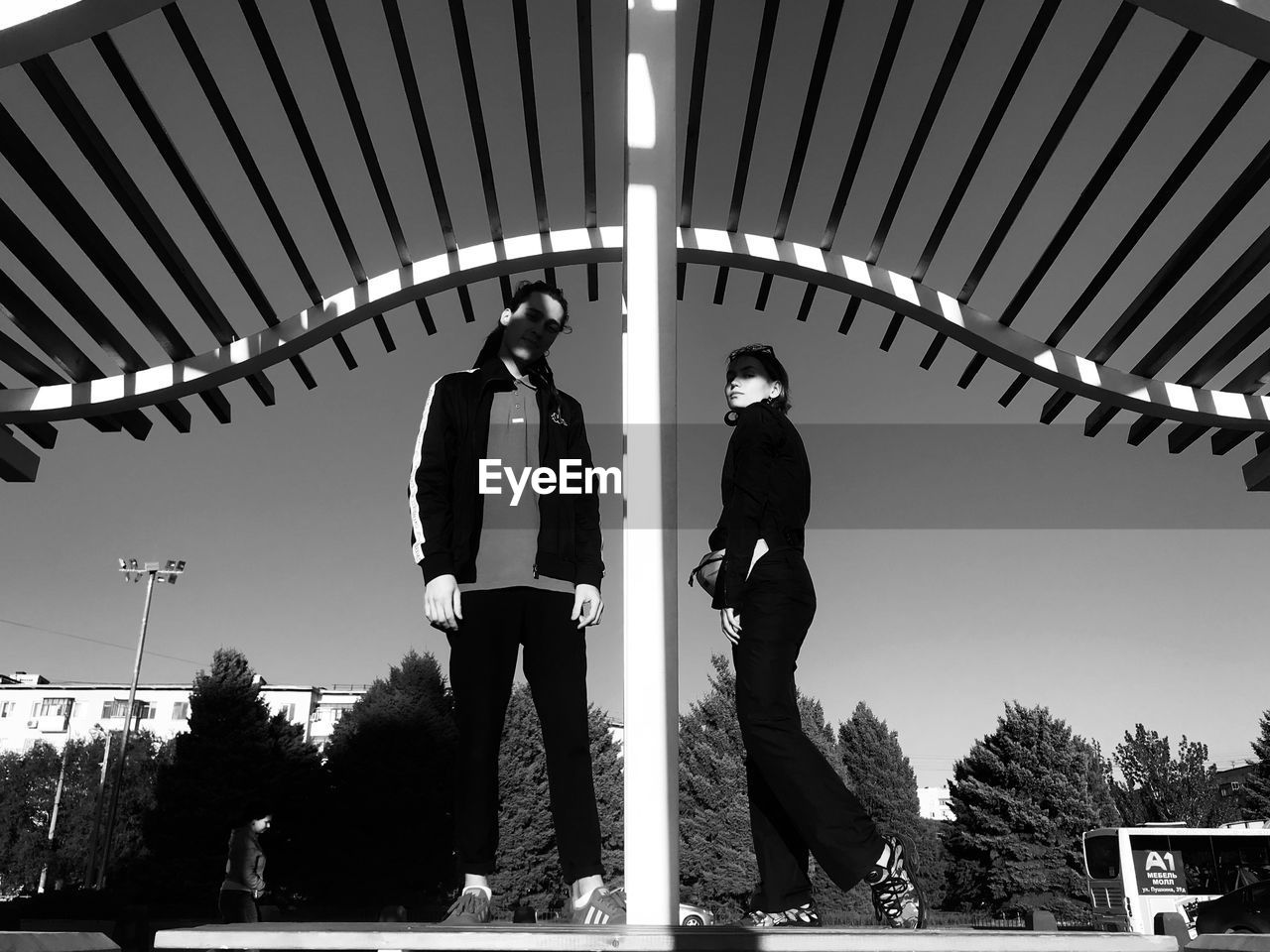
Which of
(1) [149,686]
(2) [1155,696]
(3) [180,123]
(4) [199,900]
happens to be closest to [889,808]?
(2) [1155,696]

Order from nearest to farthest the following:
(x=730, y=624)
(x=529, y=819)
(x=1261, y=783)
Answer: (x=730, y=624) < (x=529, y=819) < (x=1261, y=783)

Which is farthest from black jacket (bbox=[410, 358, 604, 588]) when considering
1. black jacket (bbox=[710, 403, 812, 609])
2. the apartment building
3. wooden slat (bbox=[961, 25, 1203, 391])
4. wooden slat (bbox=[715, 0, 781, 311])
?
the apartment building

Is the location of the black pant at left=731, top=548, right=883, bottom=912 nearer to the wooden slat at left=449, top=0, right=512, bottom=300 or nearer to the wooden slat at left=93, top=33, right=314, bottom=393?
the wooden slat at left=449, top=0, right=512, bottom=300

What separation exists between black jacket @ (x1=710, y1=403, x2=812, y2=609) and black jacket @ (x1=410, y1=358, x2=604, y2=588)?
0.43 metres

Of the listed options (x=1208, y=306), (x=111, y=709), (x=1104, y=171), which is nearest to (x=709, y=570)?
(x=1104, y=171)

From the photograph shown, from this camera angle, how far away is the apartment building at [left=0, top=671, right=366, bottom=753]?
75625 mm

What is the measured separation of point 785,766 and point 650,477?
112 centimetres

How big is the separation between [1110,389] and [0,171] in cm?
518

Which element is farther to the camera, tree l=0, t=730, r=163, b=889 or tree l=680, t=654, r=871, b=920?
tree l=0, t=730, r=163, b=889

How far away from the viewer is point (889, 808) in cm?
4662

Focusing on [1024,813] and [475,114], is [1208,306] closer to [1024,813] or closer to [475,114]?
[475,114]

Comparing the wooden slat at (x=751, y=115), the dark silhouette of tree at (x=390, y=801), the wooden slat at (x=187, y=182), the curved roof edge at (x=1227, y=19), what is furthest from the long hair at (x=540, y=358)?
the dark silhouette of tree at (x=390, y=801)

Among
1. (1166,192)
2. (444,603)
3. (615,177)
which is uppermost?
(615,177)

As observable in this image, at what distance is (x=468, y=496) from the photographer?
2.80 meters
